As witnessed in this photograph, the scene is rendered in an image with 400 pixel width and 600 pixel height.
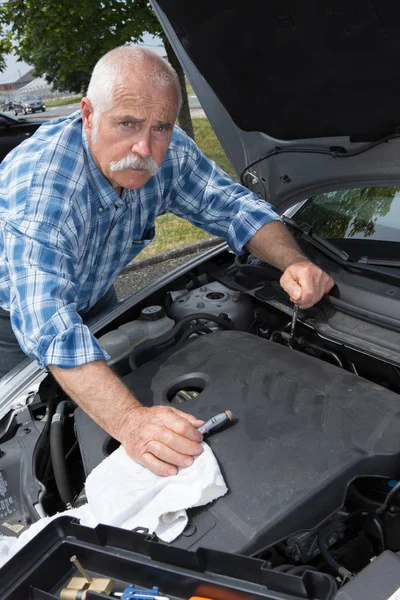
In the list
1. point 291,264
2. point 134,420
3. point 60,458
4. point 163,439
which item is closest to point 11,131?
point 291,264

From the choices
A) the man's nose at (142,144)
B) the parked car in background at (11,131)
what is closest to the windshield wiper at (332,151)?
the man's nose at (142,144)

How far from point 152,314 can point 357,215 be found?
0.89m

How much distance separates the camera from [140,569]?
108cm

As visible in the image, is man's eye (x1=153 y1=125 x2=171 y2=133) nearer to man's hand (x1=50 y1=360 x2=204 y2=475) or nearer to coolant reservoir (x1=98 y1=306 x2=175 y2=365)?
coolant reservoir (x1=98 y1=306 x2=175 y2=365)

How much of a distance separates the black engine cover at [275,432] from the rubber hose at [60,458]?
24 centimetres

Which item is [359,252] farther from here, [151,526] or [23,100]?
[23,100]

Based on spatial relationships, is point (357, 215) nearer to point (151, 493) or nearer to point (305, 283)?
point (305, 283)

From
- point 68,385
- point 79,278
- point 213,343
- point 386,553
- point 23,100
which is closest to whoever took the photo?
point 386,553

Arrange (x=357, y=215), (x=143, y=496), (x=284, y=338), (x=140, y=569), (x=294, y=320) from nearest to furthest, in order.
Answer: (x=140, y=569) < (x=143, y=496) < (x=294, y=320) < (x=284, y=338) < (x=357, y=215)

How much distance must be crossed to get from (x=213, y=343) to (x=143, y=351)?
0.29 m

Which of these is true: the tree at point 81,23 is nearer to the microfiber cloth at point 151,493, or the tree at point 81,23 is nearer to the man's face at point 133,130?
the man's face at point 133,130

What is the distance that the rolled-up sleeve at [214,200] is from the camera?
222 centimetres

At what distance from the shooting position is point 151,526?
1.21 m

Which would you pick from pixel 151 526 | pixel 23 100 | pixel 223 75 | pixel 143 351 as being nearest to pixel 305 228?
pixel 223 75
